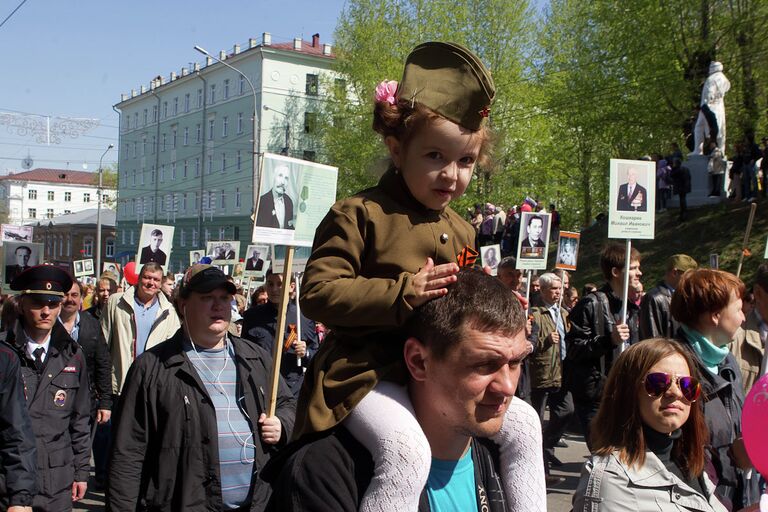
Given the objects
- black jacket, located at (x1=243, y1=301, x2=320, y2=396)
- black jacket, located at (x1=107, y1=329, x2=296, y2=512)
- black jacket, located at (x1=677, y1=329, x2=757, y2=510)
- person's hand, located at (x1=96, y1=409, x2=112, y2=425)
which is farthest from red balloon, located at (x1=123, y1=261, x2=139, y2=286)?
black jacket, located at (x1=677, y1=329, x2=757, y2=510)

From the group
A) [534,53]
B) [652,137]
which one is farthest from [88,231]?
[652,137]

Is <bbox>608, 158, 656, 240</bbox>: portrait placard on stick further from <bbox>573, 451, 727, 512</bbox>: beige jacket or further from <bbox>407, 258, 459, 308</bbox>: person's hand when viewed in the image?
<bbox>407, 258, 459, 308</bbox>: person's hand

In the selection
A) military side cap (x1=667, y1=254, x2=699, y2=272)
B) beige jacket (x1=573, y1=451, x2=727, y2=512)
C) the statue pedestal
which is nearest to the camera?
beige jacket (x1=573, y1=451, x2=727, y2=512)

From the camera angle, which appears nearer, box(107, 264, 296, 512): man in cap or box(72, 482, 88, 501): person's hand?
box(107, 264, 296, 512): man in cap

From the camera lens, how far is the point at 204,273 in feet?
15.9

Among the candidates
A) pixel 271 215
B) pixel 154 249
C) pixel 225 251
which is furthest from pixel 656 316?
pixel 225 251

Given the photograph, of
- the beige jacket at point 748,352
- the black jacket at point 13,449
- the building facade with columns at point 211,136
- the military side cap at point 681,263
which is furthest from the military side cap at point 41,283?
the building facade with columns at point 211,136

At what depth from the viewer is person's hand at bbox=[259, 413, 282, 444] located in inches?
166

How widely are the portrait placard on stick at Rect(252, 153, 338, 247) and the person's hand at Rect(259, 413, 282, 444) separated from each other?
1.23 meters

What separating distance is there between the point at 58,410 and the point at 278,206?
1.91m

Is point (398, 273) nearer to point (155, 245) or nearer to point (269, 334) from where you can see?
point (269, 334)

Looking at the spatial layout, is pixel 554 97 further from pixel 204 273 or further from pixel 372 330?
pixel 372 330

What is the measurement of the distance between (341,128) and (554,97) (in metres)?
12.4

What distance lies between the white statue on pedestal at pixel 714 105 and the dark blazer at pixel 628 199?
1684 centimetres
